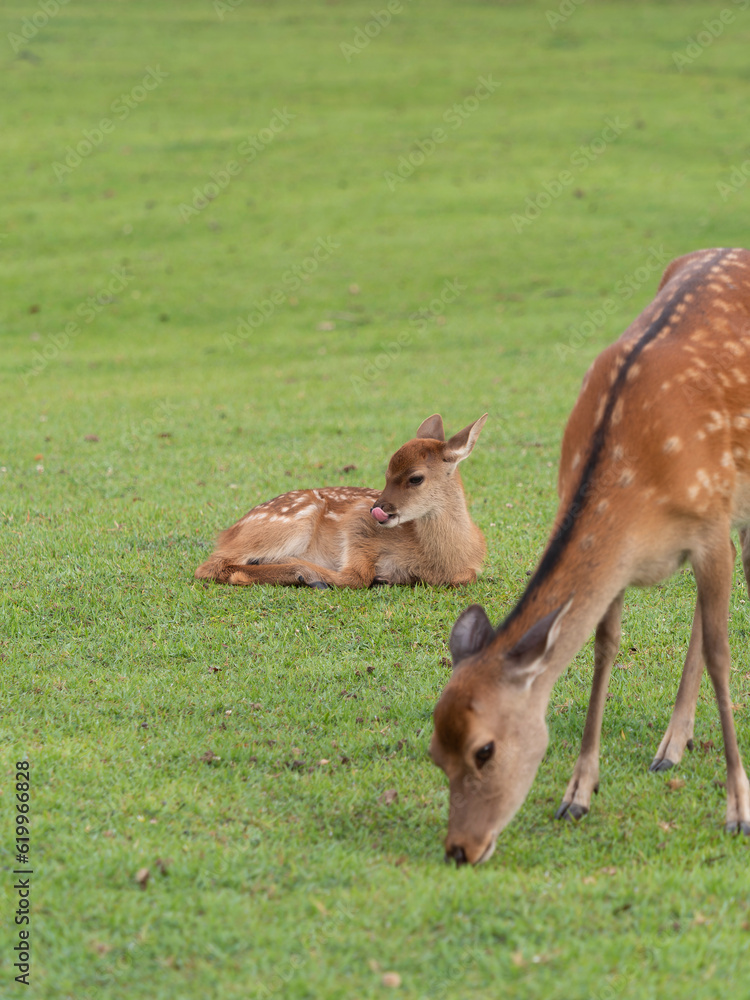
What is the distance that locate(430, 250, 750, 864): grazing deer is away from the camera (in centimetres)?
414

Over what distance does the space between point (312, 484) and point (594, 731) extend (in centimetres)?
546

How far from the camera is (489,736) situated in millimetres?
4078

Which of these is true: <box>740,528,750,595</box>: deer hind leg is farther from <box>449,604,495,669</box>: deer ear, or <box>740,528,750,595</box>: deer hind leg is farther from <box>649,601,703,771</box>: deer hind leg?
<box>449,604,495,669</box>: deer ear

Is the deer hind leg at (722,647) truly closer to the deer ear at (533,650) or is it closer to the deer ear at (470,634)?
the deer ear at (533,650)

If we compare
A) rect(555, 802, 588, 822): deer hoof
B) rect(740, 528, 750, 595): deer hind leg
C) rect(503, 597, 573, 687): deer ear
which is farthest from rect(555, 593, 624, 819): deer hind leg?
rect(740, 528, 750, 595): deer hind leg

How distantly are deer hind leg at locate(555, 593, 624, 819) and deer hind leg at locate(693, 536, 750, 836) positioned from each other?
0.38 meters

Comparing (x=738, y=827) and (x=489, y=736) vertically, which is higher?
(x=489, y=736)

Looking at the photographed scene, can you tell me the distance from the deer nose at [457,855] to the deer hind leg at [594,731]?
74cm

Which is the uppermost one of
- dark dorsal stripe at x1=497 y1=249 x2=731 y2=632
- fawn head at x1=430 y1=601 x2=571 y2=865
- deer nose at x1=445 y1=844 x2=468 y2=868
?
dark dorsal stripe at x1=497 y1=249 x2=731 y2=632

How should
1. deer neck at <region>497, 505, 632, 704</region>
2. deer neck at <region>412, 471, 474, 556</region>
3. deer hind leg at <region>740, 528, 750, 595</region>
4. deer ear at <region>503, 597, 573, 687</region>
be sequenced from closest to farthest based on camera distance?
deer ear at <region>503, 597, 573, 687</region>, deer neck at <region>497, 505, 632, 704</region>, deer hind leg at <region>740, 528, 750, 595</region>, deer neck at <region>412, 471, 474, 556</region>

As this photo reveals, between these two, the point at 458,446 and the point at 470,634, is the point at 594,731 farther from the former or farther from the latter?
the point at 458,446

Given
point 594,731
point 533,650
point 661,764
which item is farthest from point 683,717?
point 533,650

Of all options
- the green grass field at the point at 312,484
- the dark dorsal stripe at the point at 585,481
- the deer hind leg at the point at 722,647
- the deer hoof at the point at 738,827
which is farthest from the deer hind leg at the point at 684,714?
the dark dorsal stripe at the point at 585,481

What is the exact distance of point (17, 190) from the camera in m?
24.5
